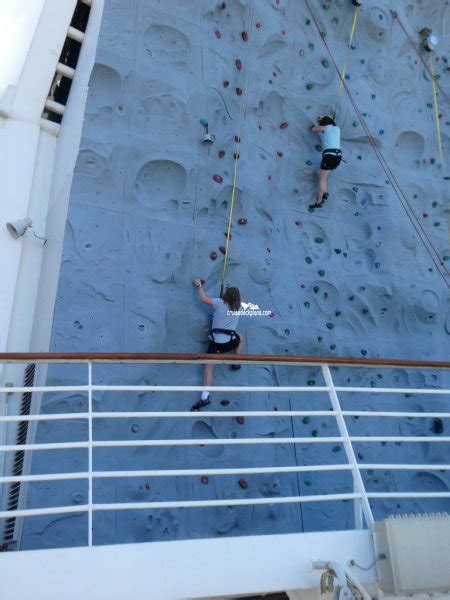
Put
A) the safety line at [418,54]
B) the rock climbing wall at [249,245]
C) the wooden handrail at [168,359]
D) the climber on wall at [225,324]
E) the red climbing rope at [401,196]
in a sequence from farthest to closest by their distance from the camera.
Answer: the safety line at [418,54] < the red climbing rope at [401,196] < the climber on wall at [225,324] < the rock climbing wall at [249,245] < the wooden handrail at [168,359]

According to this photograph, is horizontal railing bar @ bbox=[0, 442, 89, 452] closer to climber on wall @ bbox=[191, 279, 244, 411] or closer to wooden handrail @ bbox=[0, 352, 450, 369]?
wooden handrail @ bbox=[0, 352, 450, 369]

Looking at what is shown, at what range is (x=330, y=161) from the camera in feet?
16.3

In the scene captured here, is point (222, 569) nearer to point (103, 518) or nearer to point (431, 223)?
point (103, 518)

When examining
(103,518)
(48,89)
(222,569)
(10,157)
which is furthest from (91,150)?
(222,569)

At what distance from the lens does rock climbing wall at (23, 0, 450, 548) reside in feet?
12.5

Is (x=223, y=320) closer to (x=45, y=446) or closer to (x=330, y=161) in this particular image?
(x=330, y=161)

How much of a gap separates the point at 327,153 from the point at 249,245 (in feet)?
3.56

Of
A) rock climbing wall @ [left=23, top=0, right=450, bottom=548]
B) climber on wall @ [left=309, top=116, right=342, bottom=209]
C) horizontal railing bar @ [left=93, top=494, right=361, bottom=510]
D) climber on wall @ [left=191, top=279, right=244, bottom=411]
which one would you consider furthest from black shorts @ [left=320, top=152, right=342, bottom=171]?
horizontal railing bar @ [left=93, top=494, right=361, bottom=510]

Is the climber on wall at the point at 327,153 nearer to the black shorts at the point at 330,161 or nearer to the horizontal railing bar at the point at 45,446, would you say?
the black shorts at the point at 330,161

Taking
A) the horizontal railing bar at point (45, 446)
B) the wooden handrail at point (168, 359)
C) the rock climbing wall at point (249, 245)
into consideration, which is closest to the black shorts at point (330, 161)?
the rock climbing wall at point (249, 245)

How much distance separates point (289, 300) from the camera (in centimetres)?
464

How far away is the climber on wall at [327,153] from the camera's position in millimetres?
4961

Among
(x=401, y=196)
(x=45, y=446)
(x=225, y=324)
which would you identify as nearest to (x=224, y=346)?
(x=225, y=324)

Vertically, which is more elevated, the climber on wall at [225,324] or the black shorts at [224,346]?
the climber on wall at [225,324]
